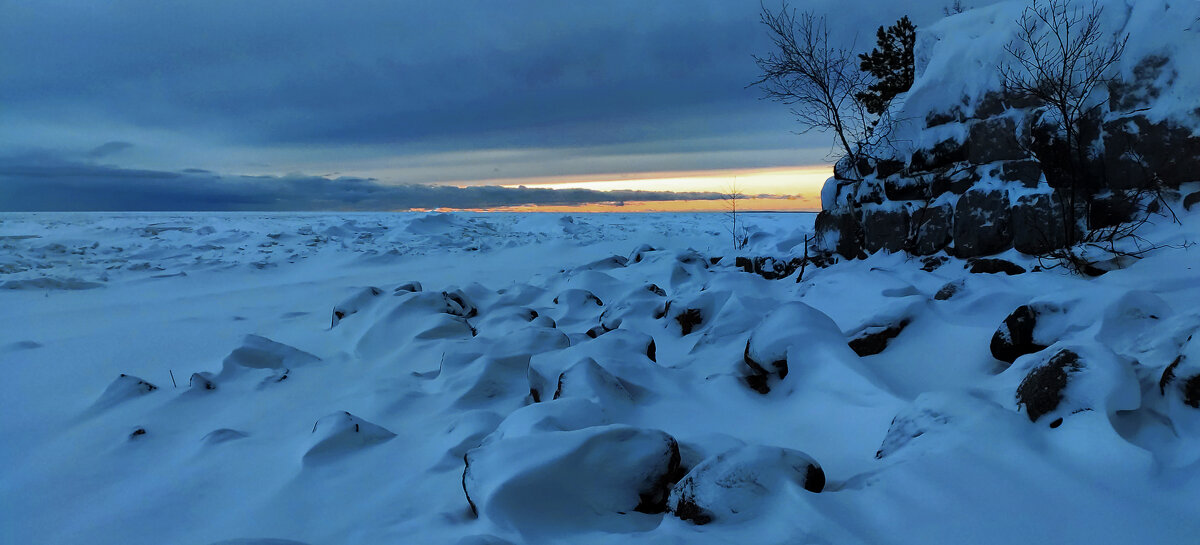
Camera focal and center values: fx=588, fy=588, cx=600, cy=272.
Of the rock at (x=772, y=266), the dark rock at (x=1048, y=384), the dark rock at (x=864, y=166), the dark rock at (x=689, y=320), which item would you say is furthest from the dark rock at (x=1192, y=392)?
the dark rock at (x=864, y=166)

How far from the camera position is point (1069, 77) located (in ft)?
17.9

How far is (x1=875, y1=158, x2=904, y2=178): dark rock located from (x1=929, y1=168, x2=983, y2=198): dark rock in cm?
56

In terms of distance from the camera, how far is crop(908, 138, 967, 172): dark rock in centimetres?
664

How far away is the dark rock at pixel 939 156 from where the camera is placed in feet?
21.8

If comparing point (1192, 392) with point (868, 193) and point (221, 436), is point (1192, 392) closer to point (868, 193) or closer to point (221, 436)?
point (221, 436)

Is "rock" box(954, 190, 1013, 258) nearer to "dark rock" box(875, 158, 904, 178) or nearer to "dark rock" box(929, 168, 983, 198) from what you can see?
"dark rock" box(929, 168, 983, 198)

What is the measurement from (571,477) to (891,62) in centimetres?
1121

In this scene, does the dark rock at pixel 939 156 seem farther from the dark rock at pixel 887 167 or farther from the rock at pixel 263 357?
the rock at pixel 263 357

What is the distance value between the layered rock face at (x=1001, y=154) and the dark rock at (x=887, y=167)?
0.05 feet

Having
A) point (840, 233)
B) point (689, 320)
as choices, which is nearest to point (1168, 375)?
point (689, 320)

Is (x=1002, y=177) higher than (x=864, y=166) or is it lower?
lower

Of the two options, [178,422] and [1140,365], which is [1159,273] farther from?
[178,422]

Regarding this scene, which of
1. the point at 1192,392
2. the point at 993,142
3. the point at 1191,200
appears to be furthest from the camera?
the point at 993,142

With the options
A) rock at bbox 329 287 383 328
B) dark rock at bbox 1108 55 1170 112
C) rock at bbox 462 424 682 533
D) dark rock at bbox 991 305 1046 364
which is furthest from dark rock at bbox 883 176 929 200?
rock at bbox 329 287 383 328
